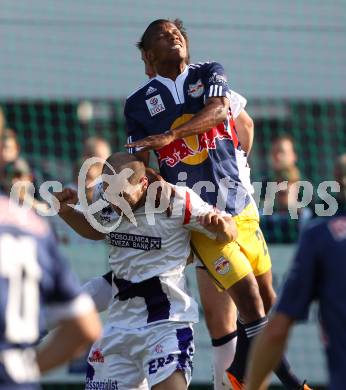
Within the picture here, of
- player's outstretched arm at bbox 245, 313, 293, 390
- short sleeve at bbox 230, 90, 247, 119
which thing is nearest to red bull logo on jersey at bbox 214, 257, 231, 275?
short sleeve at bbox 230, 90, 247, 119

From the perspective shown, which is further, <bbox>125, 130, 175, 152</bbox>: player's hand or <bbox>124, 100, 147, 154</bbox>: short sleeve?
<bbox>124, 100, 147, 154</bbox>: short sleeve

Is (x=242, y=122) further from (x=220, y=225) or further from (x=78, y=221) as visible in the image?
(x=78, y=221)

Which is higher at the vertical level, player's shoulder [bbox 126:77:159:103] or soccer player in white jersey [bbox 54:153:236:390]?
player's shoulder [bbox 126:77:159:103]

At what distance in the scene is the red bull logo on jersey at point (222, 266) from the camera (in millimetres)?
6148

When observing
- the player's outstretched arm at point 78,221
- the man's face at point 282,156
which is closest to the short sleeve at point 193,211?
the player's outstretched arm at point 78,221

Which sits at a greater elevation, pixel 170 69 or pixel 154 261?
pixel 170 69

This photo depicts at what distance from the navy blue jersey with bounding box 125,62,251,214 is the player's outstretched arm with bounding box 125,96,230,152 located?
0.09m

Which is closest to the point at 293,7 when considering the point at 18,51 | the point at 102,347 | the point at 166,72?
the point at 18,51

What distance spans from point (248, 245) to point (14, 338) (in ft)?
9.48

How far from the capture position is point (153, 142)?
5.83 meters

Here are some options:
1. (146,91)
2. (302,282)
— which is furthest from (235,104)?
(302,282)

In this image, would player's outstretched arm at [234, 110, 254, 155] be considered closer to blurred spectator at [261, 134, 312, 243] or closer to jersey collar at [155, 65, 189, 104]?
jersey collar at [155, 65, 189, 104]

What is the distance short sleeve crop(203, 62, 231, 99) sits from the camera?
6308 mm

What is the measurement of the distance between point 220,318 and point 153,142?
52.9 inches
